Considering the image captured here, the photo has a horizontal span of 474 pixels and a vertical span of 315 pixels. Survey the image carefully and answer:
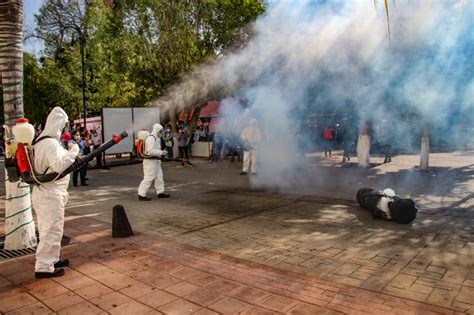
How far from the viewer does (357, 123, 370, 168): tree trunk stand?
12961mm

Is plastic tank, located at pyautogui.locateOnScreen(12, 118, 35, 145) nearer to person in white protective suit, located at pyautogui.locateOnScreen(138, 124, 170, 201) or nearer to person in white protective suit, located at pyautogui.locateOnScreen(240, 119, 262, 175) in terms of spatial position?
person in white protective suit, located at pyautogui.locateOnScreen(138, 124, 170, 201)

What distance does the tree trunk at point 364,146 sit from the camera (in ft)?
42.5

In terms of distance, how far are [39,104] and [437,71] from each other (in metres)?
28.0

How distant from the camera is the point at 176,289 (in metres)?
4.01

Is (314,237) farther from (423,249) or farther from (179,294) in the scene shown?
(179,294)

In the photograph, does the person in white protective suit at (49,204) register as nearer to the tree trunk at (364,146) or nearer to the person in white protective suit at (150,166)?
the person in white protective suit at (150,166)

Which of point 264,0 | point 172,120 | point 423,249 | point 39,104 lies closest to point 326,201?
point 423,249

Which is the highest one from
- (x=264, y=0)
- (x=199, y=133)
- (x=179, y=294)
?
(x=264, y=0)

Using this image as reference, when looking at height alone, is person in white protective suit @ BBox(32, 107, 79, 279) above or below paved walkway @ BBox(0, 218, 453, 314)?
above

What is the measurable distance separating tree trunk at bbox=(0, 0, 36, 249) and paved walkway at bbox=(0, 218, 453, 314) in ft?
1.90

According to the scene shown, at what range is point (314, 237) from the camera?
5.77 meters

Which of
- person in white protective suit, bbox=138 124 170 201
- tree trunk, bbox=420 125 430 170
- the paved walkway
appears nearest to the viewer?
the paved walkway

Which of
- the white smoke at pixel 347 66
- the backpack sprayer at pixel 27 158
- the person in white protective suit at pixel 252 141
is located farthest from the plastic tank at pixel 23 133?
the person in white protective suit at pixel 252 141

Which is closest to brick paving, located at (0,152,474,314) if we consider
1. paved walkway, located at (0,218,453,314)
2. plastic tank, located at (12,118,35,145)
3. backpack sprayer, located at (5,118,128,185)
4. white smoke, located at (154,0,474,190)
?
paved walkway, located at (0,218,453,314)
